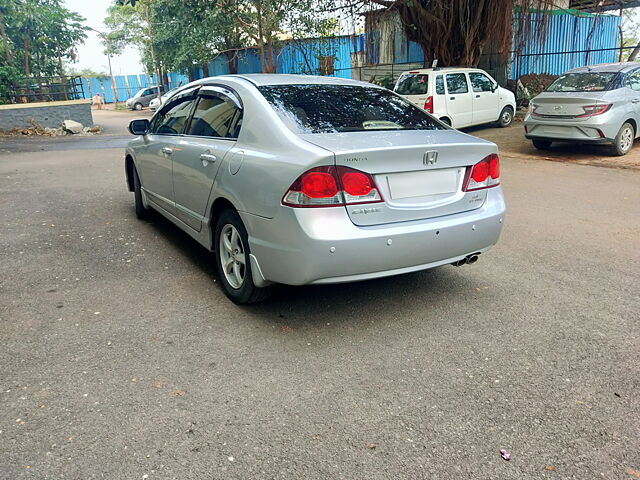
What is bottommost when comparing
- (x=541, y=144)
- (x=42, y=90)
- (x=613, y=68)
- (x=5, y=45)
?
(x=541, y=144)

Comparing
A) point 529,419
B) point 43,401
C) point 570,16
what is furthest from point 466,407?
point 570,16

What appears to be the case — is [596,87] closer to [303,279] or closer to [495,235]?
[495,235]

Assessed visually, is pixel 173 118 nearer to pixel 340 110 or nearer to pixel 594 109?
pixel 340 110

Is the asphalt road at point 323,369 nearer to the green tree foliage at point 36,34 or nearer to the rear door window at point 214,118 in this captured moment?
the rear door window at point 214,118

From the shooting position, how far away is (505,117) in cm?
1538

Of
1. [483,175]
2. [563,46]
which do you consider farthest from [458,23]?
[483,175]

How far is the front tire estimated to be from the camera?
3754mm

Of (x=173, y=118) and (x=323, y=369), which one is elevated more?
(x=173, y=118)

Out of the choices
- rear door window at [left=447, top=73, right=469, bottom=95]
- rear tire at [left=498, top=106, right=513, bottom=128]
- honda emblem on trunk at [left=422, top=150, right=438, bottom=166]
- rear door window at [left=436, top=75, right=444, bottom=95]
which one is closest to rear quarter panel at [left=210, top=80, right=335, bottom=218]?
honda emblem on trunk at [left=422, top=150, right=438, bottom=166]

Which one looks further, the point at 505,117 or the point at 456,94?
the point at 505,117

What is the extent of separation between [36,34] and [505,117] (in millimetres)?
21706

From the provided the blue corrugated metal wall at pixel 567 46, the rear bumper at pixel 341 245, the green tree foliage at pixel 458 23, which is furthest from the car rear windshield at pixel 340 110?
the blue corrugated metal wall at pixel 567 46

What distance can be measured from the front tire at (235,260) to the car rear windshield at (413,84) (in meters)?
10.2

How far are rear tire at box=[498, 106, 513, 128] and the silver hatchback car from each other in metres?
4.49
